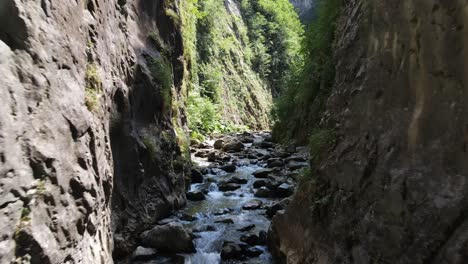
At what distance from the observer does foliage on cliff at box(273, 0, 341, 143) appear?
11.0 metres

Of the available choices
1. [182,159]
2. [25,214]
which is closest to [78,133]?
[25,214]

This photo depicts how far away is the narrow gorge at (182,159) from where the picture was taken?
3.54 meters

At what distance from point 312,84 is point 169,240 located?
31.2 ft

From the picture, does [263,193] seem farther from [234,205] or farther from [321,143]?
[321,143]

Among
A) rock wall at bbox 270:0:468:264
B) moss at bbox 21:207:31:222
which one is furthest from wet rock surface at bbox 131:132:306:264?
moss at bbox 21:207:31:222

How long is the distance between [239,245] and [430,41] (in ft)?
16.4

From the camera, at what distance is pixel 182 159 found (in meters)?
10.8

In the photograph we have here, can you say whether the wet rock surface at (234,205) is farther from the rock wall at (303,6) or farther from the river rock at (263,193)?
the rock wall at (303,6)

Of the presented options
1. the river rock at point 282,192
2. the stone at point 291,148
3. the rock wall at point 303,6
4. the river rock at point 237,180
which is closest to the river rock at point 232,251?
the river rock at point 282,192

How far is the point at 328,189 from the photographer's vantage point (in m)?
5.32

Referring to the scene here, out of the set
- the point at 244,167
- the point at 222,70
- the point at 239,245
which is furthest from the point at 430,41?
the point at 222,70

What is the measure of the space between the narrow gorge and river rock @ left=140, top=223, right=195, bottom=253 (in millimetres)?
24

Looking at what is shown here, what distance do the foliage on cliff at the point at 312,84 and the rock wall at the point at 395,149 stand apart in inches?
175

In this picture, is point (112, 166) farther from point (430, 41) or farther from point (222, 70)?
point (222, 70)
